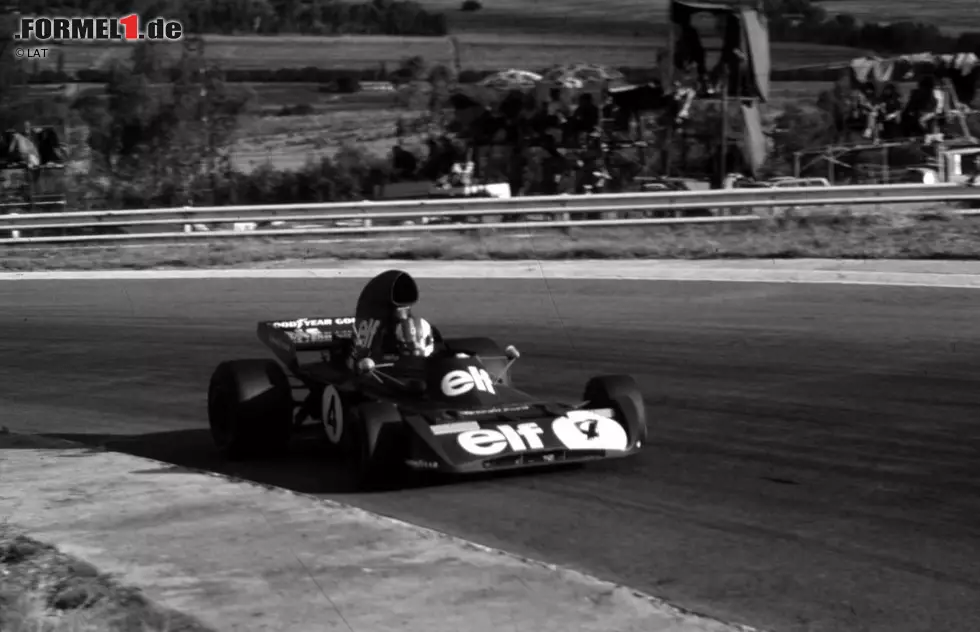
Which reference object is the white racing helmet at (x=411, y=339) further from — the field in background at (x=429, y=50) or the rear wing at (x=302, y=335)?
the field in background at (x=429, y=50)

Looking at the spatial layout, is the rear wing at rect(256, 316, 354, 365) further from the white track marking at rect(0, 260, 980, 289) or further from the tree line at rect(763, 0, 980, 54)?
the tree line at rect(763, 0, 980, 54)

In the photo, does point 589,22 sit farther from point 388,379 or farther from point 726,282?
point 388,379

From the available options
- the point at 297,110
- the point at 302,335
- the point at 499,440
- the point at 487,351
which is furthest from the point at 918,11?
the point at 499,440

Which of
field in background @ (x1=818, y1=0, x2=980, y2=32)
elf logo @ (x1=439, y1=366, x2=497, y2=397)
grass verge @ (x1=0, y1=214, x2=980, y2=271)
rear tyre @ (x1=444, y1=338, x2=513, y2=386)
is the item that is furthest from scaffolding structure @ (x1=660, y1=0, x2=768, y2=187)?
elf logo @ (x1=439, y1=366, x2=497, y2=397)

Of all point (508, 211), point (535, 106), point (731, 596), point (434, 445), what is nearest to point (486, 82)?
point (535, 106)

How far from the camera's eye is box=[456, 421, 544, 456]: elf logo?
7758 mm

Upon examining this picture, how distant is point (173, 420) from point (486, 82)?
910 inches

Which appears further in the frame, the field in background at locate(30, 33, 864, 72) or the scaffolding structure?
the field in background at locate(30, 33, 864, 72)

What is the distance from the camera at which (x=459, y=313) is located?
15062 millimetres

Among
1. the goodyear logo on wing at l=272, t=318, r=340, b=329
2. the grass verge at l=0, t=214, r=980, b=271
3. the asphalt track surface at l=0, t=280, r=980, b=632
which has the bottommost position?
the asphalt track surface at l=0, t=280, r=980, b=632

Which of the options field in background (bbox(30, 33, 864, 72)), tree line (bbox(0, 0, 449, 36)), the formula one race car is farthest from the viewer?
tree line (bbox(0, 0, 449, 36))

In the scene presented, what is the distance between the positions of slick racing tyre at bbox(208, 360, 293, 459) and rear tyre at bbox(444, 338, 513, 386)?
112cm

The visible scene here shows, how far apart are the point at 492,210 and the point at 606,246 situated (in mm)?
2153

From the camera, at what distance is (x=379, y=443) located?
7965 mm
